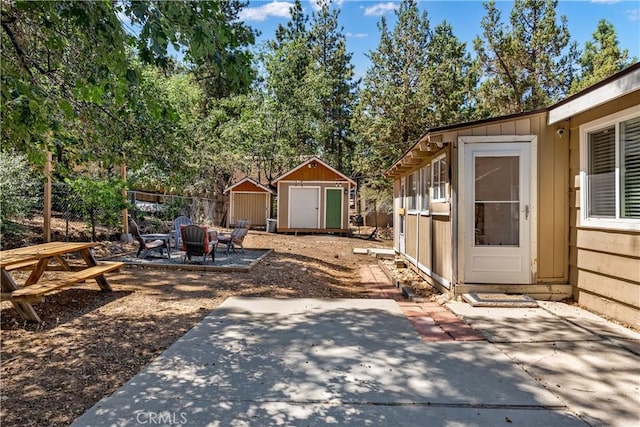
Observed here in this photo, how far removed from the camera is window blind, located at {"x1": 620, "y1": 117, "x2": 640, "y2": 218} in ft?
13.2

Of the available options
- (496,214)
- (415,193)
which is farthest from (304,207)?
(496,214)

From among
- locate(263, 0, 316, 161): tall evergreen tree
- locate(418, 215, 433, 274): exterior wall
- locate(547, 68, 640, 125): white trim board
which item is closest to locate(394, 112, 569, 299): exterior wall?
locate(547, 68, 640, 125): white trim board

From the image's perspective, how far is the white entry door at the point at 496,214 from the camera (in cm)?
534

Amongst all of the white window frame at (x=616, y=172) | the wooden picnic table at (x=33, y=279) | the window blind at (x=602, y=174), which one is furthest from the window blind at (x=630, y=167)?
the wooden picnic table at (x=33, y=279)

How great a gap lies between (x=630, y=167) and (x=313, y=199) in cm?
1528

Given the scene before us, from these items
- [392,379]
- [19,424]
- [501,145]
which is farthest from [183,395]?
[501,145]

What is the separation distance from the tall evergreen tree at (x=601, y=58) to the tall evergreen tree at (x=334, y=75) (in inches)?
616

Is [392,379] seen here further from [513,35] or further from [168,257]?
[513,35]

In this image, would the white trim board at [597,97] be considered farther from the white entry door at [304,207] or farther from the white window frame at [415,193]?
the white entry door at [304,207]

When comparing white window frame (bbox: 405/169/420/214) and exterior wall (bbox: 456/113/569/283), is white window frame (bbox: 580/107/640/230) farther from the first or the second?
white window frame (bbox: 405/169/420/214)

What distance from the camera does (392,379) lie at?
2.95 meters

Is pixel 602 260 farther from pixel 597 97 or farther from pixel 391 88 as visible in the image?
pixel 391 88

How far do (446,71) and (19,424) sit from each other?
24340 millimetres

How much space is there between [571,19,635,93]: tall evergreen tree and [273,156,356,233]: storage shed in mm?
11400
